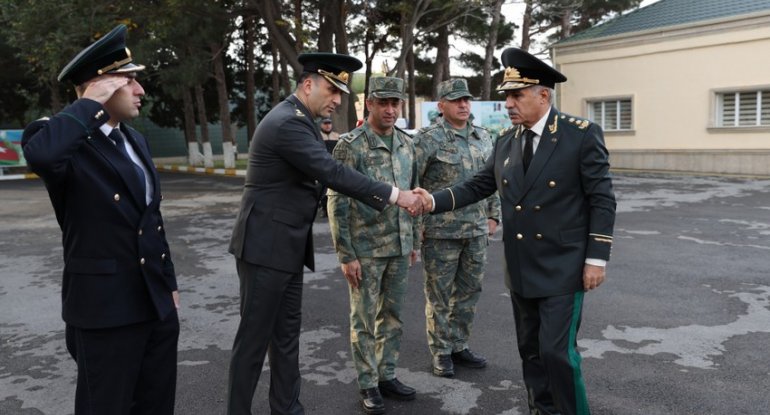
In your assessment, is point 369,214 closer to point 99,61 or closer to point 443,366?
point 443,366

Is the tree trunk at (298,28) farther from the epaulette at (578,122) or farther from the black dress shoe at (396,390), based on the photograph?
the epaulette at (578,122)

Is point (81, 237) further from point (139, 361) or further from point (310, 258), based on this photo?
point (310, 258)

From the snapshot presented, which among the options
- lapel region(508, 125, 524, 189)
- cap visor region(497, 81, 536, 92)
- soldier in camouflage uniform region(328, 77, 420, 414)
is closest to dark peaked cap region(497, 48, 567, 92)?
cap visor region(497, 81, 536, 92)

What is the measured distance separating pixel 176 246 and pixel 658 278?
249 inches

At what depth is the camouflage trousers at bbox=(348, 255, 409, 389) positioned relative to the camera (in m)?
3.87

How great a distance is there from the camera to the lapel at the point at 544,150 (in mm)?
3346

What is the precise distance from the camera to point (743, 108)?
754 inches

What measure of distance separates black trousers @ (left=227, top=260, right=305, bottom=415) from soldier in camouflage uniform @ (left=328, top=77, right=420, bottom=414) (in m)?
0.55

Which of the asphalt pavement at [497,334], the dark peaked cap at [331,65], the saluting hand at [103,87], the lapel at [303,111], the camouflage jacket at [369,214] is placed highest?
the dark peaked cap at [331,65]

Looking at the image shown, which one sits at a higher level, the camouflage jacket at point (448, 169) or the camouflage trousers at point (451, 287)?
the camouflage jacket at point (448, 169)

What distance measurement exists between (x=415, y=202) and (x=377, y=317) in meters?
0.84

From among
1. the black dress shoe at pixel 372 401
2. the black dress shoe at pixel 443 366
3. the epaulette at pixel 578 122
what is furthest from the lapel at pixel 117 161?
the black dress shoe at pixel 443 366

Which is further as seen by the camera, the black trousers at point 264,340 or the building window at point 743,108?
the building window at point 743,108

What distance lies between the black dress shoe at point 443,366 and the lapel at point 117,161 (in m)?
2.35
